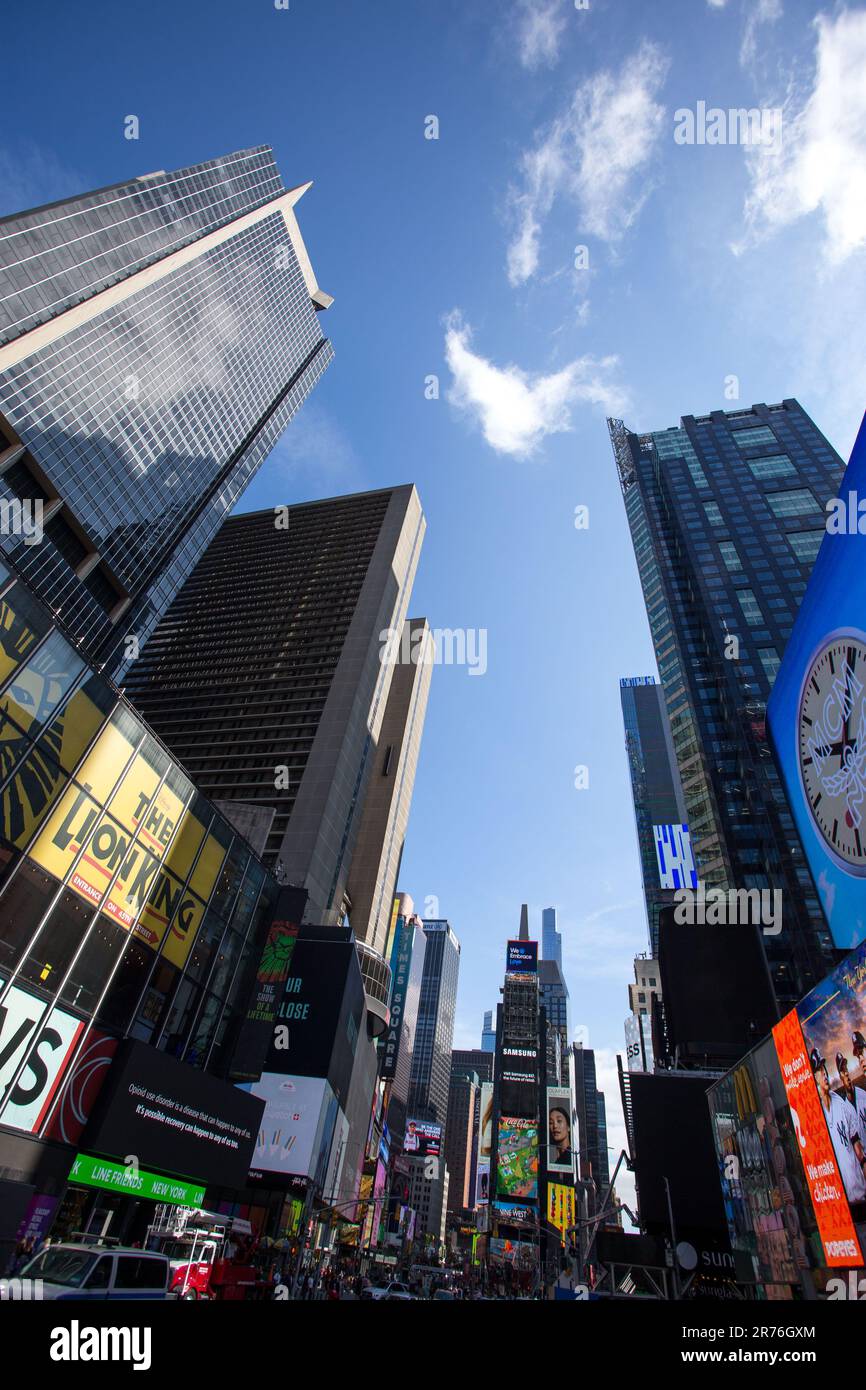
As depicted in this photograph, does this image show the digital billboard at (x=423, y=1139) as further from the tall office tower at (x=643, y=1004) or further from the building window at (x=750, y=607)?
the building window at (x=750, y=607)

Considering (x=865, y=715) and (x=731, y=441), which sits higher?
(x=731, y=441)

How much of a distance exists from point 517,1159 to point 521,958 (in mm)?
45432

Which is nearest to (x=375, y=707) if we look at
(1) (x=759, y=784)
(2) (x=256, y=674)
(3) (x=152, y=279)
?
(2) (x=256, y=674)

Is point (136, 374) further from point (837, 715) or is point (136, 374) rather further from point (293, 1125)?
point (837, 715)

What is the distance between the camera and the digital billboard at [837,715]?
2284 centimetres

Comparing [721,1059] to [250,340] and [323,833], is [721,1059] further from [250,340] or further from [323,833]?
[250,340]

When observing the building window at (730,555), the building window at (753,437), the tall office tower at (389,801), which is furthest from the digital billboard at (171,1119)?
the building window at (753,437)

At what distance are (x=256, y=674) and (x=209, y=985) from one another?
87.6 m

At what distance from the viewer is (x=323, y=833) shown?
84.9 m

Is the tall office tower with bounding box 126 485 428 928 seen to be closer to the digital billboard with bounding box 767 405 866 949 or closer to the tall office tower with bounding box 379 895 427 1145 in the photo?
the tall office tower with bounding box 379 895 427 1145

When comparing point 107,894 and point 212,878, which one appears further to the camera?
point 212,878

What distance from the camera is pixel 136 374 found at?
96438 millimetres

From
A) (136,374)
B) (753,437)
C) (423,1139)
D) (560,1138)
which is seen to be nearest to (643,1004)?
(560,1138)

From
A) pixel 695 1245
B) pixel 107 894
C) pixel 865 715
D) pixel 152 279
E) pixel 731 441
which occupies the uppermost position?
pixel 731 441
